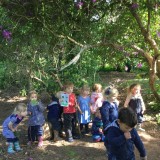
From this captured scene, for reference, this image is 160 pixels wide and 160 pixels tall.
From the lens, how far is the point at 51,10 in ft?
19.1

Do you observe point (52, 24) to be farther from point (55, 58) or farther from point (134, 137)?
point (134, 137)

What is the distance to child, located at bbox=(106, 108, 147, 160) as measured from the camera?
335cm

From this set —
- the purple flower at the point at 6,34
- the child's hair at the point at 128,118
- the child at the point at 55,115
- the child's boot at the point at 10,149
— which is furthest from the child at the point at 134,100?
the child's hair at the point at 128,118

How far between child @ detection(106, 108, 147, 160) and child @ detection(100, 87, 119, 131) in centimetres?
98

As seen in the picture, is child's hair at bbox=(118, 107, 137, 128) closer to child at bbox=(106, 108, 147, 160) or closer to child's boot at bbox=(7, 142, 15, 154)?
child at bbox=(106, 108, 147, 160)

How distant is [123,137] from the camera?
346 centimetres

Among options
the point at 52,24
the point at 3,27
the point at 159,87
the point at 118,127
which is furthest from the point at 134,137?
the point at 159,87

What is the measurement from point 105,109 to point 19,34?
2.83 meters

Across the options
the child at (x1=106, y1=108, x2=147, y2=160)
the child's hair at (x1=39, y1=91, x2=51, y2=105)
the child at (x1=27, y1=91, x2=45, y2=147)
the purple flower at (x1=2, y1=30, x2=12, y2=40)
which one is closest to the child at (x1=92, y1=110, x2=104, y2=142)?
the child at (x1=27, y1=91, x2=45, y2=147)

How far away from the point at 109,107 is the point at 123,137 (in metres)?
1.46

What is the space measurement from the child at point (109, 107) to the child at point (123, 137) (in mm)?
979

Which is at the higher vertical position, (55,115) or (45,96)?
(45,96)

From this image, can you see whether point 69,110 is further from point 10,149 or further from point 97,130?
point 10,149

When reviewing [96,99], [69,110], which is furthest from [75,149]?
[96,99]
